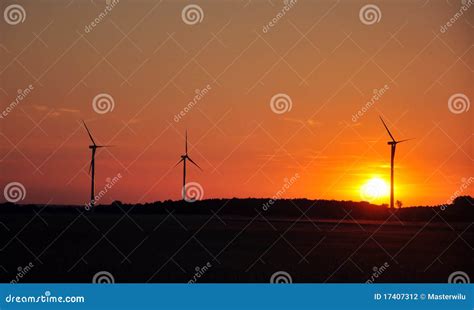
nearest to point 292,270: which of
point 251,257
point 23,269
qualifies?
point 251,257

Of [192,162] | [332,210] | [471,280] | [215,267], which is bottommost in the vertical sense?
[471,280]

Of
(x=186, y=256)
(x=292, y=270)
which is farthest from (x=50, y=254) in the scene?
(x=292, y=270)

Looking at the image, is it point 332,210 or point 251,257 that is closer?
point 251,257

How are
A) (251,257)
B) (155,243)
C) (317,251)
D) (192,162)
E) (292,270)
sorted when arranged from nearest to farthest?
(292,270) < (251,257) < (317,251) < (155,243) < (192,162)

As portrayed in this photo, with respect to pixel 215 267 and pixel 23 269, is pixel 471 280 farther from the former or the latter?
pixel 23 269

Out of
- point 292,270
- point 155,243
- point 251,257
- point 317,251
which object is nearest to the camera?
point 292,270

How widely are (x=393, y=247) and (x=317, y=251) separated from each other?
8.34 m

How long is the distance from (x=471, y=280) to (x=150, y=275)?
13786 mm

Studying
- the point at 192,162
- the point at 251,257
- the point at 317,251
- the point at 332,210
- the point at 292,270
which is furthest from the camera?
the point at 332,210

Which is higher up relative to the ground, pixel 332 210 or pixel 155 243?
pixel 332 210

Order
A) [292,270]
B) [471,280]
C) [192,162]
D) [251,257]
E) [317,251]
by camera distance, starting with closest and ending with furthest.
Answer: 1. [471,280]
2. [292,270]
3. [251,257]
4. [317,251]
5. [192,162]

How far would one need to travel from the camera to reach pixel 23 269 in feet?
107

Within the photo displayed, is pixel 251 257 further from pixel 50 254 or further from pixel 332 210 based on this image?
pixel 332 210

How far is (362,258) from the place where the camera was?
4116 centimetres
